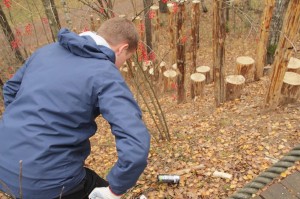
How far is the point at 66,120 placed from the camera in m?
1.96

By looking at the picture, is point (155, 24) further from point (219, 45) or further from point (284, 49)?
point (284, 49)

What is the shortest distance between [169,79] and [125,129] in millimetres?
6249

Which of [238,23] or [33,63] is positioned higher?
[33,63]

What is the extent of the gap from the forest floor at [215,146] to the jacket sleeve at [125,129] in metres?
1.71

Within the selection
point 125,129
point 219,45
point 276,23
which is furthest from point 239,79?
point 125,129

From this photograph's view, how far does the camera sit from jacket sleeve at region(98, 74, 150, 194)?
180 centimetres

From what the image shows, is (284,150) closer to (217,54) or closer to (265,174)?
(217,54)

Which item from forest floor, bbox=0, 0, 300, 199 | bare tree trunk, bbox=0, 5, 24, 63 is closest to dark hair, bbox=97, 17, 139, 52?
forest floor, bbox=0, 0, 300, 199

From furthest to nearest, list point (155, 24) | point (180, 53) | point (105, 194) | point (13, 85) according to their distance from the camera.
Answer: point (155, 24), point (180, 53), point (13, 85), point (105, 194)

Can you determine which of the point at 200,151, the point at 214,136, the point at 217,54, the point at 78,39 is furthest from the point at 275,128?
the point at 78,39

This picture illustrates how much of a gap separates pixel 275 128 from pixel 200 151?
47.8 inches

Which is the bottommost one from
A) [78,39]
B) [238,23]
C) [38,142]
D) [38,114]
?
[238,23]

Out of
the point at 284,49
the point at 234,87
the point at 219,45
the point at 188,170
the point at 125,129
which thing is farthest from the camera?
the point at 234,87

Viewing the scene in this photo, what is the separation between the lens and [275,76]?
4.45 meters
